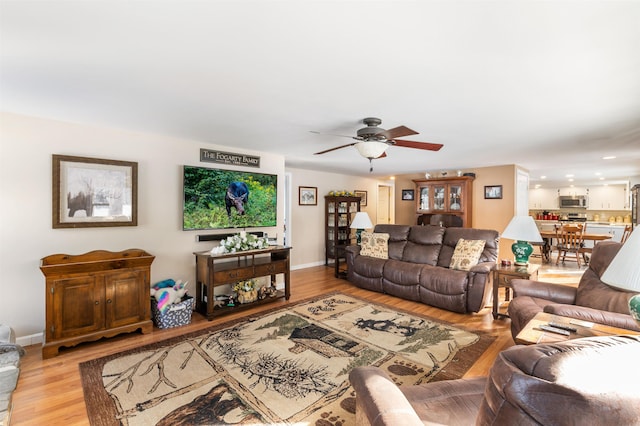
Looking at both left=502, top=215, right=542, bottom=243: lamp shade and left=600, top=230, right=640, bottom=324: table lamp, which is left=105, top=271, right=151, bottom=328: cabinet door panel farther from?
left=502, top=215, right=542, bottom=243: lamp shade

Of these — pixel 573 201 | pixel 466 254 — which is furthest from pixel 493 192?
pixel 573 201

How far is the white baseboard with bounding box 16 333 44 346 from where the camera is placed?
2907mm

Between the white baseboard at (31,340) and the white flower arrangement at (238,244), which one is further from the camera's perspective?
the white flower arrangement at (238,244)

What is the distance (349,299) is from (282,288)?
1.25 metres

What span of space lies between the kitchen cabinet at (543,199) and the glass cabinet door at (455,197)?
6.08 metres

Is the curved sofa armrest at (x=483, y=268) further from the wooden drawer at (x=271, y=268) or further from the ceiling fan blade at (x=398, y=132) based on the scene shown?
the wooden drawer at (x=271, y=268)

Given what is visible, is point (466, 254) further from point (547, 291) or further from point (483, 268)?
point (547, 291)

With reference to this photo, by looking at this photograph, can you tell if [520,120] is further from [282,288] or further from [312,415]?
[282,288]

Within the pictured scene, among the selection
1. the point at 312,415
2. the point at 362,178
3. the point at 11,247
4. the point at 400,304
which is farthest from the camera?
the point at 362,178

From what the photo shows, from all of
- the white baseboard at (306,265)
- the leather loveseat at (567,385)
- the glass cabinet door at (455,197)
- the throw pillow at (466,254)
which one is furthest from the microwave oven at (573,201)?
the leather loveseat at (567,385)

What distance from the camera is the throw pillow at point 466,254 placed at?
4145mm

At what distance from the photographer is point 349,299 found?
4340 mm

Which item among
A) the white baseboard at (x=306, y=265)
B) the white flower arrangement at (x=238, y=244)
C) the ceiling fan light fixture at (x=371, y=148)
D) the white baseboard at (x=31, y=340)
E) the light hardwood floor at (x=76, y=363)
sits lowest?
the light hardwood floor at (x=76, y=363)

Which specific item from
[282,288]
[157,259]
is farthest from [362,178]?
[157,259]
